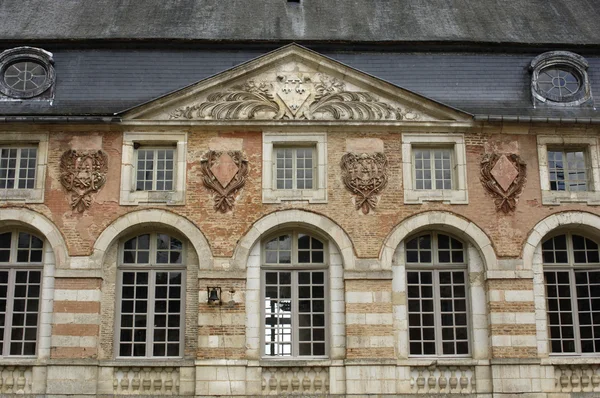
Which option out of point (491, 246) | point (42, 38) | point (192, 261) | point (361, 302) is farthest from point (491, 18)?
point (42, 38)

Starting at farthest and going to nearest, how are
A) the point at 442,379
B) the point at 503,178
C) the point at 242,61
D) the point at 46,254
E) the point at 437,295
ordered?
the point at 242,61
the point at 503,178
the point at 437,295
the point at 46,254
the point at 442,379

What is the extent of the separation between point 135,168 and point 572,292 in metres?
8.92

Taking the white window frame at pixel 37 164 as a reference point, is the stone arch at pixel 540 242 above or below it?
below

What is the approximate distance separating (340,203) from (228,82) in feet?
10.8

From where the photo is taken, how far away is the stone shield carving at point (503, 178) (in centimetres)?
1522

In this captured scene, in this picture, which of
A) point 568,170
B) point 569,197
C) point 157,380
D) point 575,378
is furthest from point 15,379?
point 568,170

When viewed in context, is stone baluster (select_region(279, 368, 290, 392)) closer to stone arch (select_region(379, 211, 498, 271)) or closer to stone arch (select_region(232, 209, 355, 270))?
stone arch (select_region(232, 209, 355, 270))

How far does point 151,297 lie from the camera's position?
49.2ft

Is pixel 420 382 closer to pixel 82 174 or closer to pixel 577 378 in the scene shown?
pixel 577 378

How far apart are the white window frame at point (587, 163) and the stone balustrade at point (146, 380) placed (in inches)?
311

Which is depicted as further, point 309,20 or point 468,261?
point 309,20

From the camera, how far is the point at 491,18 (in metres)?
17.8

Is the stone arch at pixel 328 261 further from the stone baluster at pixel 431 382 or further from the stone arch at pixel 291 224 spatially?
the stone baluster at pixel 431 382

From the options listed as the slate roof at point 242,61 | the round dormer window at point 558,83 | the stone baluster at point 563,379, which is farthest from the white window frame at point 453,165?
the stone baluster at point 563,379
